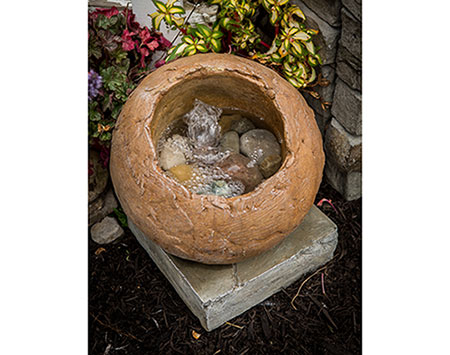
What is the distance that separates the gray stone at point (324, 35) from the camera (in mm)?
2014

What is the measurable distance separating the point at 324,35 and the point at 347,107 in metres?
0.33

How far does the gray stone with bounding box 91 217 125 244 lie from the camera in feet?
7.34

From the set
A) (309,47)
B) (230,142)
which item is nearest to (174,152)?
(230,142)

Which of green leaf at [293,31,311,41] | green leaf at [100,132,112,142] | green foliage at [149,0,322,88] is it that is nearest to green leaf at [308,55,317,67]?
green foliage at [149,0,322,88]

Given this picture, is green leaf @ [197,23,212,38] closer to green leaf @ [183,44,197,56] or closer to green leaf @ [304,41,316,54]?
green leaf @ [183,44,197,56]

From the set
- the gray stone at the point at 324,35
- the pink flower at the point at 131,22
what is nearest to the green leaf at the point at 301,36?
the gray stone at the point at 324,35

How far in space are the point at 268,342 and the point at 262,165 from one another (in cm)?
71

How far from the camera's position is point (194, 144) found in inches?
79.8

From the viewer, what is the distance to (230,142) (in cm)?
209

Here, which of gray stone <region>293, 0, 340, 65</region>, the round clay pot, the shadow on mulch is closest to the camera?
the round clay pot

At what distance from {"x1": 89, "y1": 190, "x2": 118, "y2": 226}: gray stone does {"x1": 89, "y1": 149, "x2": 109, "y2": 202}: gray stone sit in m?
0.04

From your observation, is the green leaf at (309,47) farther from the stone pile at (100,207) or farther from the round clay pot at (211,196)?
the stone pile at (100,207)

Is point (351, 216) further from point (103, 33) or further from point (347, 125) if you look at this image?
point (103, 33)

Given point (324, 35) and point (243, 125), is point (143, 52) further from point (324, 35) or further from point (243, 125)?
point (324, 35)
